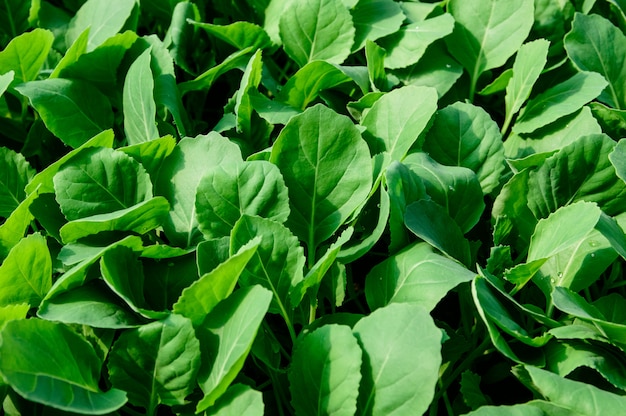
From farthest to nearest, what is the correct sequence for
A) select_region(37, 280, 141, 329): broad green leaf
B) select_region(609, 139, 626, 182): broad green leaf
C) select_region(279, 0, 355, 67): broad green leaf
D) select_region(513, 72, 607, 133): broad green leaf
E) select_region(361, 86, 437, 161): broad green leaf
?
select_region(279, 0, 355, 67): broad green leaf → select_region(513, 72, 607, 133): broad green leaf → select_region(361, 86, 437, 161): broad green leaf → select_region(609, 139, 626, 182): broad green leaf → select_region(37, 280, 141, 329): broad green leaf

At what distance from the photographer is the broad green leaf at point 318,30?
1319 millimetres

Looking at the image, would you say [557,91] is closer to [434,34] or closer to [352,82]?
[434,34]

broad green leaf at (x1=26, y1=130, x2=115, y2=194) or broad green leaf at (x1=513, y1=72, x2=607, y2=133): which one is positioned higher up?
broad green leaf at (x1=26, y1=130, x2=115, y2=194)

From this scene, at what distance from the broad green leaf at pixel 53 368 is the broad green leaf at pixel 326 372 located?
0.22 metres

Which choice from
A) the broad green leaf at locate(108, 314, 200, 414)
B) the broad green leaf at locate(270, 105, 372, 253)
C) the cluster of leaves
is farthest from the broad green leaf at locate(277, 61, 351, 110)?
the broad green leaf at locate(108, 314, 200, 414)

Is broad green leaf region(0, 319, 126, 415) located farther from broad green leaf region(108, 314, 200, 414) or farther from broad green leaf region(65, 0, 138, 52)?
broad green leaf region(65, 0, 138, 52)

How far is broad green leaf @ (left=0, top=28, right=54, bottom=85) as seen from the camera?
49.3 inches

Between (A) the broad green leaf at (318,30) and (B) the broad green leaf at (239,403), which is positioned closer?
(B) the broad green leaf at (239,403)

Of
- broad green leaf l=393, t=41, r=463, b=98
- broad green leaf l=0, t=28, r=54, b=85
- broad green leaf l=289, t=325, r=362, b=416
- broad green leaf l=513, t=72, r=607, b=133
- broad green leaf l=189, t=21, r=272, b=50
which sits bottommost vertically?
broad green leaf l=289, t=325, r=362, b=416

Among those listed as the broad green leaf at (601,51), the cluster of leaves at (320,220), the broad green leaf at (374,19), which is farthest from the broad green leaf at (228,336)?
the broad green leaf at (601,51)

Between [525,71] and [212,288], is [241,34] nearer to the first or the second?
[525,71]

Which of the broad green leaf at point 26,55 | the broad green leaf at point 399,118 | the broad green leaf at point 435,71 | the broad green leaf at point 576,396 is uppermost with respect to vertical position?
the broad green leaf at point 26,55

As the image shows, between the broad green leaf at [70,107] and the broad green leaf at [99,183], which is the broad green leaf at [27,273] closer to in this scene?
the broad green leaf at [99,183]

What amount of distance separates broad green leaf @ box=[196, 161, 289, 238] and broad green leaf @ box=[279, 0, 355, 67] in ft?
1.41
